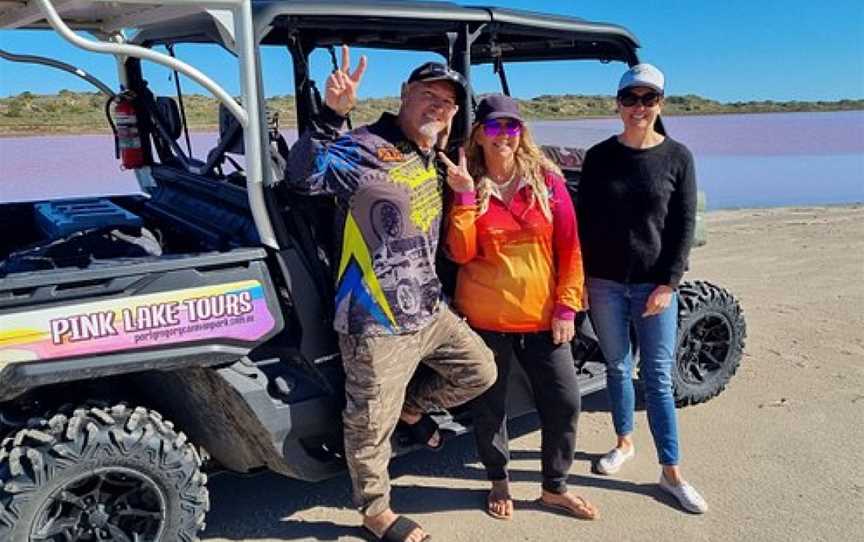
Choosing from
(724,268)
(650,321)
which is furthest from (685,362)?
(724,268)

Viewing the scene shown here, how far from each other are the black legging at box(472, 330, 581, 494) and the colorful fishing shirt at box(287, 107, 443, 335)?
509mm

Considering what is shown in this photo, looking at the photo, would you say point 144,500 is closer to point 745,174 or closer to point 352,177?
point 352,177

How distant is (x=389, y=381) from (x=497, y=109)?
108cm

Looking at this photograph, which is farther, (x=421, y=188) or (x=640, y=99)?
(x=640, y=99)

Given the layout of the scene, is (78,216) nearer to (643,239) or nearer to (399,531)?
(399,531)

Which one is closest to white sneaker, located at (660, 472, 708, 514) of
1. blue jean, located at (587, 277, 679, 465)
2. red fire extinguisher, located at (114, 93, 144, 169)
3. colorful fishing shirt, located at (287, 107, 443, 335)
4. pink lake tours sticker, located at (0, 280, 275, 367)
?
blue jean, located at (587, 277, 679, 465)

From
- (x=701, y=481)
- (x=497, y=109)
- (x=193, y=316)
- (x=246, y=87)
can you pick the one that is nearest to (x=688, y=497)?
(x=701, y=481)

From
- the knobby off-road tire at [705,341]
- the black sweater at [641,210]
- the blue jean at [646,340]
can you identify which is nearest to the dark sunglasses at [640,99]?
the black sweater at [641,210]

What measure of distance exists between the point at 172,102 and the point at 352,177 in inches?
63.2

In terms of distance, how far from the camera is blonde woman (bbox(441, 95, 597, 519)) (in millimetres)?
3328

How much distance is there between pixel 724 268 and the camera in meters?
8.69

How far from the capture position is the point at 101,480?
2977 mm

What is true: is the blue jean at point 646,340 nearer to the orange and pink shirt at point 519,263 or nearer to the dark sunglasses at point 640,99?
the orange and pink shirt at point 519,263

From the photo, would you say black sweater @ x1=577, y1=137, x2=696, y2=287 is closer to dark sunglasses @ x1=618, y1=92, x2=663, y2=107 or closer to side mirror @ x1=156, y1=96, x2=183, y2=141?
dark sunglasses @ x1=618, y1=92, x2=663, y2=107
